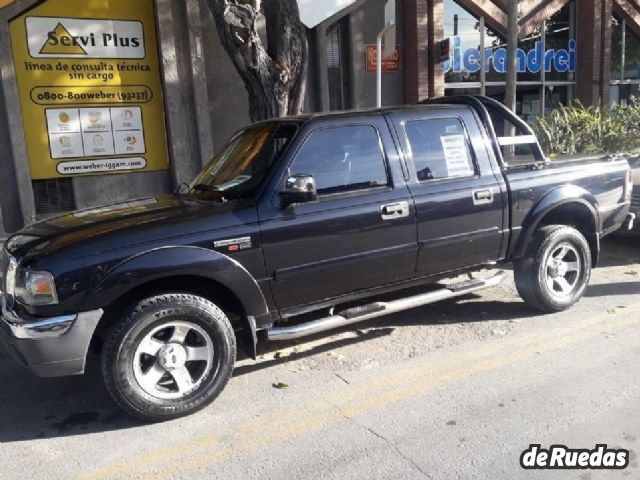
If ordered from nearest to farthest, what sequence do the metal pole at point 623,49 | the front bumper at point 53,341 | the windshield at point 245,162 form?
1. the front bumper at point 53,341
2. the windshield at point 245,162
3. the metal pole at point 623,49

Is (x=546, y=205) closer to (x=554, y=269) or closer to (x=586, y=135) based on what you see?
(x=554, y=269)

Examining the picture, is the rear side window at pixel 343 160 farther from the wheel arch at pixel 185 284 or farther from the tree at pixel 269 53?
the tree at pixel 269 53

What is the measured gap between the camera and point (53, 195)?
33.2ft

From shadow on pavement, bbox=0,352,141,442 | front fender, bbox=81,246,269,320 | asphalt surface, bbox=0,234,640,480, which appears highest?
front fender, bbox=81,246,269,320

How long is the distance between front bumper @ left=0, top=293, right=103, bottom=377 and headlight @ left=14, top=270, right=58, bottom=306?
10cm

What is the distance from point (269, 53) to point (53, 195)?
15.5 feet

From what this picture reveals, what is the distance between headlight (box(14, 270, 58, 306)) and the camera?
3.46 metres

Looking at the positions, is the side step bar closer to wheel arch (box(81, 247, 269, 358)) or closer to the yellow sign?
wheel arch (box(81, 247, 269, 358))

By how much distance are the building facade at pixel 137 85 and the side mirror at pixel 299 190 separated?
7122 millimetres

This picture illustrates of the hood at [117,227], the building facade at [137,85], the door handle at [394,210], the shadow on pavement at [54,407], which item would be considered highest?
the building facade at [137,85]

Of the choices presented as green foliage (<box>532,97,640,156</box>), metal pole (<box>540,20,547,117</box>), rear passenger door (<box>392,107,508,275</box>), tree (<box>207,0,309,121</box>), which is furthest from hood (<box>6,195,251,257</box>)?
metal pole (<box>540,20,547,117</box>)

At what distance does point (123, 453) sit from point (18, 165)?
749 centimetres

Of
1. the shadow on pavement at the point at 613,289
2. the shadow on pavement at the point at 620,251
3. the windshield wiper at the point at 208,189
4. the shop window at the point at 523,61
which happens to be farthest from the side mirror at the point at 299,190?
the shop window at the point at 523,61

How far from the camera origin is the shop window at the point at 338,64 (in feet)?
40.0
